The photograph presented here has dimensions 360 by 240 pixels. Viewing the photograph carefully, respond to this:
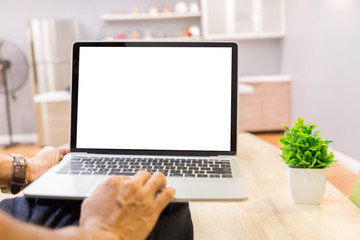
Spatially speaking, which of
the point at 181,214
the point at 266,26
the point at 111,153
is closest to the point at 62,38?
the point at 266,26

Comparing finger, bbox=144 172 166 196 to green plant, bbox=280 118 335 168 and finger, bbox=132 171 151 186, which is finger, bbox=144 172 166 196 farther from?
green plant, bbox=280 118 335 168

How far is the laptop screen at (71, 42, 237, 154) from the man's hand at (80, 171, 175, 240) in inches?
14.0

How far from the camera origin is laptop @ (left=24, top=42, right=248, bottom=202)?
0.89 m

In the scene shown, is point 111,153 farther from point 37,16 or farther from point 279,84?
point 37,16

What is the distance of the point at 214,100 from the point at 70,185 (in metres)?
0.42

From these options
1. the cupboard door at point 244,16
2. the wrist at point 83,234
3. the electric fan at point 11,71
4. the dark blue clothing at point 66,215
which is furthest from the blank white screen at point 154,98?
the electric fan at point 11,71

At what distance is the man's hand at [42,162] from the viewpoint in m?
0.85

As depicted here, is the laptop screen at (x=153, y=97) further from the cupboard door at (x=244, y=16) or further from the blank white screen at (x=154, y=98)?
the cupboard door at (x=244, y=16)

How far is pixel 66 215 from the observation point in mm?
637

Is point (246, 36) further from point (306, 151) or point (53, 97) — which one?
point (306, 151)

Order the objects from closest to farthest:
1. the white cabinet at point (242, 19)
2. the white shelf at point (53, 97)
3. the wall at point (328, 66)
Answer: the wall at point (328, 66), the white shelf at point (53, 97), the white cabinet at point (242, 19)

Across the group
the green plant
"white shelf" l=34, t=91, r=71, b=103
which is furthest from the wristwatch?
"white shelf" l=34, t=91, r=71, b=103

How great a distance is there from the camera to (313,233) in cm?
65

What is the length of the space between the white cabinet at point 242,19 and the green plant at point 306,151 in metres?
4.06
